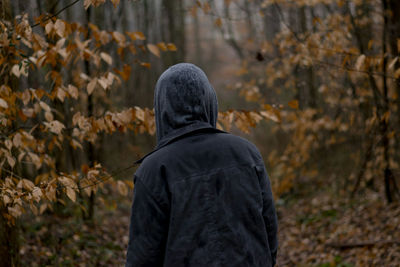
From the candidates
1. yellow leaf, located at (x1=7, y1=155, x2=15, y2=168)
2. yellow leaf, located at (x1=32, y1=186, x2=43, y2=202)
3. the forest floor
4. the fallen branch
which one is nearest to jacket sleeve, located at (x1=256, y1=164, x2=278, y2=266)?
yellow leaf, located at (x1=32, y1=186, x2=43, y2=202)

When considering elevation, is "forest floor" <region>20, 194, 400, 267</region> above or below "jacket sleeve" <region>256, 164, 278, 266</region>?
below

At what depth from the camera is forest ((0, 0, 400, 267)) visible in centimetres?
388

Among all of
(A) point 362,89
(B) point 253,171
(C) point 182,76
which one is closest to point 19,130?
(C) point 182,76

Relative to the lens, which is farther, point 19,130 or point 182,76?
point 19,130

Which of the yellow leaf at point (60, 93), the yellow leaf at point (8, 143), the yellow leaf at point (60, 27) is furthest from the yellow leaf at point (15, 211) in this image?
the yellow leaf at point (60, 27)

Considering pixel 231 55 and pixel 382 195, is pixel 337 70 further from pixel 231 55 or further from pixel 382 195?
pixel 231 55

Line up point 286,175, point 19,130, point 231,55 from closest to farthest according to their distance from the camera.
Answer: point 19,130, point 286,175, point 231,55

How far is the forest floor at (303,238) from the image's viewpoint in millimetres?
5773

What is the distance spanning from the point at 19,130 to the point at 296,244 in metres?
5.76

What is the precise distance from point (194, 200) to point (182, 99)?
0.58 m

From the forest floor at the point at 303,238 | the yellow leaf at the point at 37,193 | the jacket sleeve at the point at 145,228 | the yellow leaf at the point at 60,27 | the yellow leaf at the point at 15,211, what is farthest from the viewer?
the forest floor at the point at 303,238

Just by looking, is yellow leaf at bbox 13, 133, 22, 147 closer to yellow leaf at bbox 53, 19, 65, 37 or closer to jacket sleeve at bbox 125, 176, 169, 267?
yellow leaf at bbox 53, 19, 65, 37

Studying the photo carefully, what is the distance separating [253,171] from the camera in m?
2.22

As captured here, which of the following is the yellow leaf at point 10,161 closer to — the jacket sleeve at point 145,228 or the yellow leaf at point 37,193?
the yellow leaf at point 37,193
